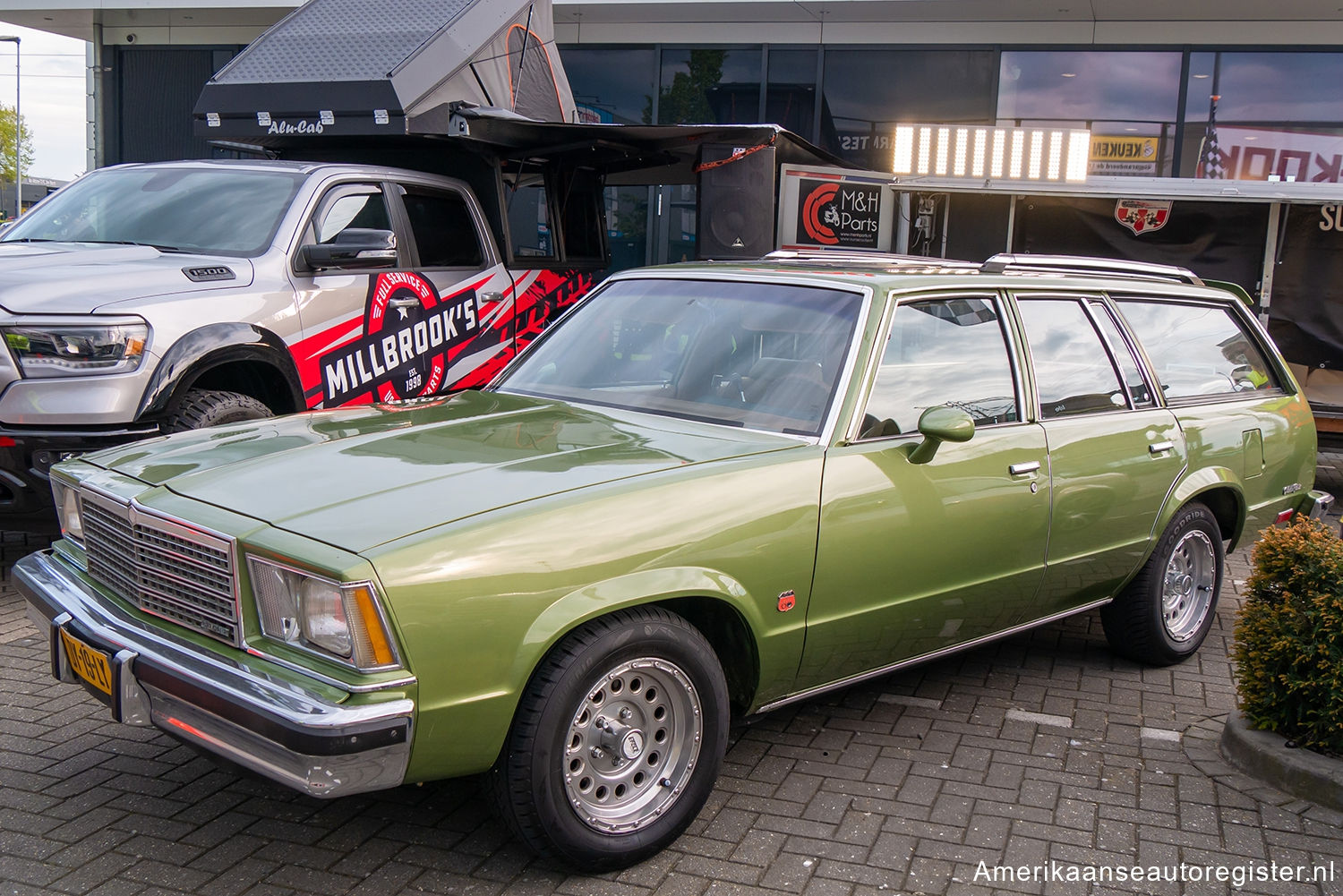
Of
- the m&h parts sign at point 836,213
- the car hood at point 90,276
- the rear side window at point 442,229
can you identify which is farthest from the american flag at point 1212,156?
the car hood at point 90,276

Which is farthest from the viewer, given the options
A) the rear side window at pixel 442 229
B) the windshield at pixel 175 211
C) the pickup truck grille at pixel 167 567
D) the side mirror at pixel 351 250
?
the rear side window at pixel 442 229

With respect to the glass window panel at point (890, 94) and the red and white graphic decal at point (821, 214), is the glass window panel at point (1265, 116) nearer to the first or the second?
the glass window panel at point (890, 94)

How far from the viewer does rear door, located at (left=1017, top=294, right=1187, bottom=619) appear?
4.27m

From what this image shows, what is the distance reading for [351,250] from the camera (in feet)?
18.8

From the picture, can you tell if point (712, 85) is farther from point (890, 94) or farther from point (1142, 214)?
point (1142, 214)

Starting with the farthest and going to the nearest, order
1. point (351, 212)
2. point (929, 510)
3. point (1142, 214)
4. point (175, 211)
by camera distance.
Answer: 1. point (1142, 214)
2. point (351, 212)
3. point (175, 211)
4. point (929, 510)

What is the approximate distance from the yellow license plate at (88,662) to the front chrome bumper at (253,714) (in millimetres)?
19

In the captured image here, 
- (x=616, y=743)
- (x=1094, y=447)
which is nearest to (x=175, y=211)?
(x=616, y=743)

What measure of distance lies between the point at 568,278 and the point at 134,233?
9.35 ft

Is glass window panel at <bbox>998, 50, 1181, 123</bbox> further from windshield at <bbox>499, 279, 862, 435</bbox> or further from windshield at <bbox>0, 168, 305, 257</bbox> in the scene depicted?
windshield at <bbox>499, 279, 862, 435</bbox>

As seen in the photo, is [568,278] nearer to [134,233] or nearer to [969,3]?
[134,233]

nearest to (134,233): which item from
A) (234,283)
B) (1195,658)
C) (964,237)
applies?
A: (234,283)

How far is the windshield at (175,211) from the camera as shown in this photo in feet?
19.3

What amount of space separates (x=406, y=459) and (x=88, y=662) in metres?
0.99
